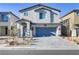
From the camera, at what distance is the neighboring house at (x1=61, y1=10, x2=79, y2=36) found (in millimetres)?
6559

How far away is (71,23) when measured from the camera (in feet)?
21.8

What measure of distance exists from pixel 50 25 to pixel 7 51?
62.5 inches

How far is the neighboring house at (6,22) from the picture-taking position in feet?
21.3

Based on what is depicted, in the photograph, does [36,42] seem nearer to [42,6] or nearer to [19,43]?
[19,43]

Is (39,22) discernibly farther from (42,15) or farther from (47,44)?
(47,44)

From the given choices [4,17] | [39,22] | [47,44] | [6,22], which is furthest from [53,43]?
[4,17]

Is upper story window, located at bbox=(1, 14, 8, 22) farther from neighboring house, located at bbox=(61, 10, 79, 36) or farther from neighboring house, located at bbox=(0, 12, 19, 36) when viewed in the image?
neighboring house, located at bbox=(61, 10, 79, 36)

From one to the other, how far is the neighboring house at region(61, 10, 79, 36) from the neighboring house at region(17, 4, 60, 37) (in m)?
0.24

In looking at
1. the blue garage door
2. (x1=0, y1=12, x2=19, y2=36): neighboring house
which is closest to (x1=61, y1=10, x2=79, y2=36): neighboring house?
the blue garage door

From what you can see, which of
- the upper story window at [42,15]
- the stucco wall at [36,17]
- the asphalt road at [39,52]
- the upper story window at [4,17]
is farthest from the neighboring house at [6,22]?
the upper story window at [42,15]

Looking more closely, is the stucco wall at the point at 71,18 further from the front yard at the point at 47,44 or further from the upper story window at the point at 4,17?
the upper story window at the point at 4,17

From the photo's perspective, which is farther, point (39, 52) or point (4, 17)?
point (4, 17)

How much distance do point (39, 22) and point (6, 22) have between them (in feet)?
3.45
